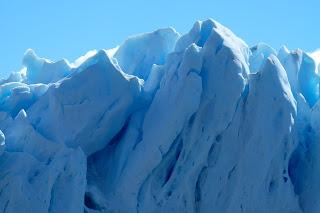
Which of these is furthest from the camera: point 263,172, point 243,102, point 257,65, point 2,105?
point 257,65

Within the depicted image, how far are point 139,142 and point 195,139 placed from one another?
1.10m

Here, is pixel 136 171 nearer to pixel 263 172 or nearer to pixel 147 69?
pixel 263 172

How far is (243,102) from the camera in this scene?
11273 millimetres

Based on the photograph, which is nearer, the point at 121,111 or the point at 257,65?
the point at 121,111

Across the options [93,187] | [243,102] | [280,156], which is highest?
[243,102]

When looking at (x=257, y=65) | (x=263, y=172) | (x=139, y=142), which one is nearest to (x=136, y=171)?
(x=139, y=142)

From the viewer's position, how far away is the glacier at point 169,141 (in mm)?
10516

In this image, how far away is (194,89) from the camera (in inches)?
432

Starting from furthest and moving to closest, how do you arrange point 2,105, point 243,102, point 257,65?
1. point 257,65
2. point 2,105
3. point 243,102

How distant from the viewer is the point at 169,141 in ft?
35.3

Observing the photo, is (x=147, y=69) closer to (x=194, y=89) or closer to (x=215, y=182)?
(x=194, y=89)

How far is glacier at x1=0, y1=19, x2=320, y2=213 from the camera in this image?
1052 centimetres

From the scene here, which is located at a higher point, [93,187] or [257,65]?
[257,65]

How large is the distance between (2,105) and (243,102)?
17.0 feet
